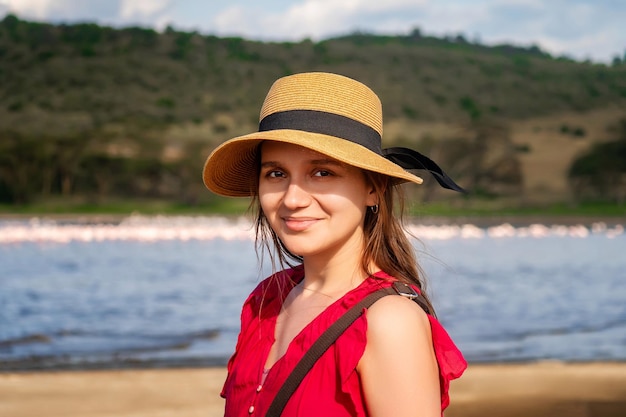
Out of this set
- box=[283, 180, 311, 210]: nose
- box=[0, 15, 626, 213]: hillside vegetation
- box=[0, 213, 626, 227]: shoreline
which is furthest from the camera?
box=[0, 15, 626, 213]: hillside vegetation

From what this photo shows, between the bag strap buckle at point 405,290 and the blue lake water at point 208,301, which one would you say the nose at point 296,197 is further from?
the blue lake water at point 208,301

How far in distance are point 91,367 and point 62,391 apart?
1.35 meters

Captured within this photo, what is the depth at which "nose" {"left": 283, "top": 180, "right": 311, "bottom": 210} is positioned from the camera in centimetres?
183

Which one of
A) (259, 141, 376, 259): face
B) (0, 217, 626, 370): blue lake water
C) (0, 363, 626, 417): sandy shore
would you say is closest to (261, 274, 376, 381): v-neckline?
(259, 141, 376, 259): face

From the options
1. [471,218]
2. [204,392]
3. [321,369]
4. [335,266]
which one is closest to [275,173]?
[335,266]

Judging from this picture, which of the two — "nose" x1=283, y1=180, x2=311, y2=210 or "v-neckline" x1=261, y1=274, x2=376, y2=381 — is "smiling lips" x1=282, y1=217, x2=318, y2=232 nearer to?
"nose" x1=283, y1=180, x2=311, y2=210

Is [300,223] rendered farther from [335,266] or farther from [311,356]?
[311,356]

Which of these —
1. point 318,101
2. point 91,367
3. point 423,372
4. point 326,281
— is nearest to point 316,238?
point 326,281

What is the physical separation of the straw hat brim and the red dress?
22cm

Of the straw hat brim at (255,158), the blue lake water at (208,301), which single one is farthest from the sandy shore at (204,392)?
the straw hat brim at (255,158)

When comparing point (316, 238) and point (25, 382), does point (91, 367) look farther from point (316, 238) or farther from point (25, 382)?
point (316, 238)

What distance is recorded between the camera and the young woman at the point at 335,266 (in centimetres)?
161

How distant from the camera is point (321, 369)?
66.1 inches

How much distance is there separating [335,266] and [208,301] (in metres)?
10.8
